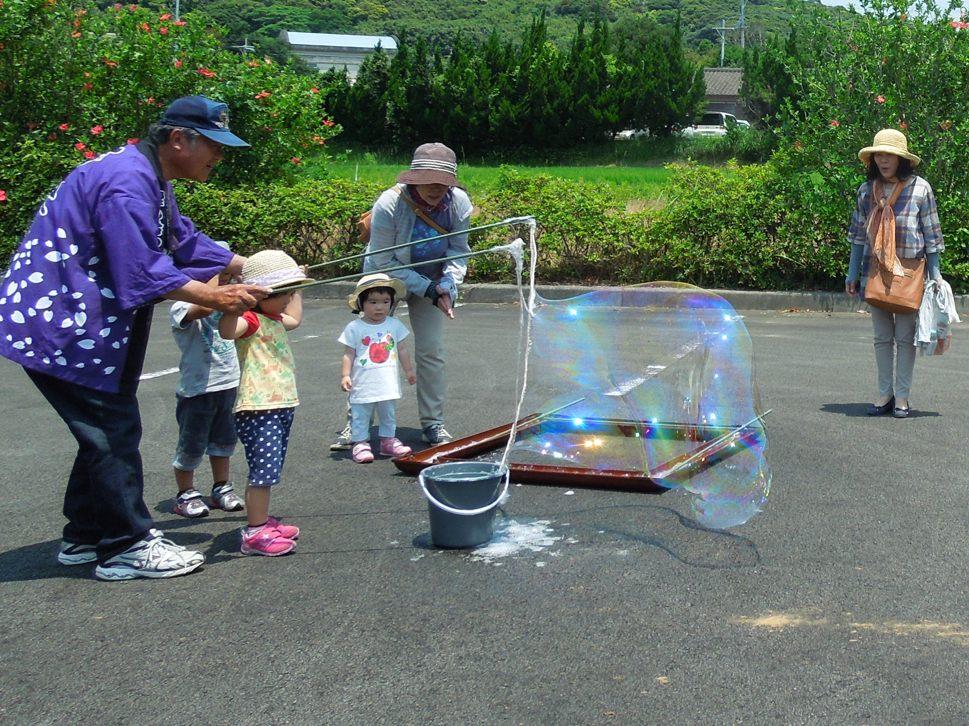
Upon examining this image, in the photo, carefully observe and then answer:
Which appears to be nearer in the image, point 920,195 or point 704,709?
point 704,709

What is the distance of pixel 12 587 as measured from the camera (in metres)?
5.00

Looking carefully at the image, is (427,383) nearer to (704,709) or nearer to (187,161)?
(187,161)

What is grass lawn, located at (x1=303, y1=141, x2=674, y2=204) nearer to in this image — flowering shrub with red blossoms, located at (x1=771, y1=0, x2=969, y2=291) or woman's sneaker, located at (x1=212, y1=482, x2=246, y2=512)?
flowering shrub with red blossoms, located at (x1=771, y1=0, x2=969, y2=291)

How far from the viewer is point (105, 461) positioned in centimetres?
492

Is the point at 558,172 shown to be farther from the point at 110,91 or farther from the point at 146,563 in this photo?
the point at 146,563

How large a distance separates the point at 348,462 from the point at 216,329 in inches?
59.4

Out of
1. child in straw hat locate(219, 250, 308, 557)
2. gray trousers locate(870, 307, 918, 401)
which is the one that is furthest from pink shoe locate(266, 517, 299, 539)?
gray trousers locate(870, 307, 918, 401)

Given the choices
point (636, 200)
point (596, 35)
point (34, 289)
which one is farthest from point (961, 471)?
point (596, 35)

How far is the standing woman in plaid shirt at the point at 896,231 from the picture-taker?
820 cm

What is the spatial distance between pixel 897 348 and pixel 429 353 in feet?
10.5

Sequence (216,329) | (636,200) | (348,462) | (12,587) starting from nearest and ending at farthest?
(12,587), (216,329), (348,462), (636,200)

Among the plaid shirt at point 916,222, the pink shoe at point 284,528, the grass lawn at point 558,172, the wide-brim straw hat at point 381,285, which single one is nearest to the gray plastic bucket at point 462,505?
the pink shoe at point 284,528

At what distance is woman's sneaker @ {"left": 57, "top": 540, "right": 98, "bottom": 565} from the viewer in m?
5.24

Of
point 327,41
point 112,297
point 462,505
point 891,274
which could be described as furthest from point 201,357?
point 327,41
